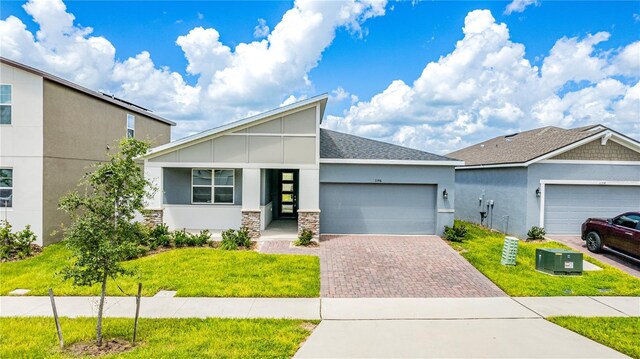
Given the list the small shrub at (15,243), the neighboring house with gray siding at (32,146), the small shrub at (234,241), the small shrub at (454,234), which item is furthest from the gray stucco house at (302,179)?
the small shrub at (15,243)

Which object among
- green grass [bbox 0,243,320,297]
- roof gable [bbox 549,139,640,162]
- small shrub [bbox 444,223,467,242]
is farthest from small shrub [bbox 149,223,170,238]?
roof gable [bbox 549,139,640,162]

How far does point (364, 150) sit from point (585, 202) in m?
9.29

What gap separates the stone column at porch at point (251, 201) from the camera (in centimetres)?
1400

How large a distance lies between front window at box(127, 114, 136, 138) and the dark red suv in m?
20.0

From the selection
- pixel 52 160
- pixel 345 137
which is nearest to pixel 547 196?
pixel 345 137

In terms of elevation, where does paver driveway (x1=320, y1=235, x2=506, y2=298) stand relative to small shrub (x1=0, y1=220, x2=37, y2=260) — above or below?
below

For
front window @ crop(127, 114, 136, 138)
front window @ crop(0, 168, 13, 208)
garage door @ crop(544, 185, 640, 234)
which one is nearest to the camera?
A: front window @ crop(0, 168, 13, 208)

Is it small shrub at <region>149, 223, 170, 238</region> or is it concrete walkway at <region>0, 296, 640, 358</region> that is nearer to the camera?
concrete walkway at <region>0, 296, 640, 358</region>

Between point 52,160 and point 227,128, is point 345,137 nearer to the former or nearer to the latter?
point 227,128

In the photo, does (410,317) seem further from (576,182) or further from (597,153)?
(597,153)

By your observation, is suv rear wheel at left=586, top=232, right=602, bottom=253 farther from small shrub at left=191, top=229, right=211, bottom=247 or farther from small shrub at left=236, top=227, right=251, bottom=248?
small shrub at left=191, top=229, right=211, bottom=247

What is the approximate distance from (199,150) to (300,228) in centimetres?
500

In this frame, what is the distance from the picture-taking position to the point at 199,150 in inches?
564

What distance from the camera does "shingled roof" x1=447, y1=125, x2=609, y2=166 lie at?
15281 millimetres
